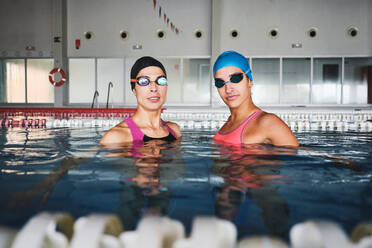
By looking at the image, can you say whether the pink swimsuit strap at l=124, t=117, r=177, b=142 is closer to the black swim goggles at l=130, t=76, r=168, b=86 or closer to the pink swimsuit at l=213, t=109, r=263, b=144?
the black swim goggles at l=130, t=76, r=168, b=86

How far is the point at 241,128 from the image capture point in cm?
287

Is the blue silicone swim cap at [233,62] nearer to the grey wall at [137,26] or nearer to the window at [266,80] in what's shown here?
the grey wall at [137,26]

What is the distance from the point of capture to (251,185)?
181cm

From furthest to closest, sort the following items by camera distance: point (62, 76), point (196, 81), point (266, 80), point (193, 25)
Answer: point (196, 81) → point (266, 80) → point (193, 25) → point (62, 76)

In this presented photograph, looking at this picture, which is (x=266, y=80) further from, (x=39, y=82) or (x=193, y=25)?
(x=39, y=82)

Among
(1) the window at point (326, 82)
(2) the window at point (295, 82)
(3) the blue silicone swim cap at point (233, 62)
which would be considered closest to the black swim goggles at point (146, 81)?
(3) the blue silicone swim cap at point (233, 62)

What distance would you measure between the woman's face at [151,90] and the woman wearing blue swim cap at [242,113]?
19.2 inches

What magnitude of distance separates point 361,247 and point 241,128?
6.75ft

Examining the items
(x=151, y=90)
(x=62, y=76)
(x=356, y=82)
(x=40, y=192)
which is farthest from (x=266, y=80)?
(x=40, y=192)

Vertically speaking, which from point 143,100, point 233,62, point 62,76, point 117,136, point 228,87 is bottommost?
point 117,136

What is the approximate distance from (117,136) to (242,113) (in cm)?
107

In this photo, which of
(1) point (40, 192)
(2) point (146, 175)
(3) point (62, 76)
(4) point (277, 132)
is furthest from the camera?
(3) point (62, 76)

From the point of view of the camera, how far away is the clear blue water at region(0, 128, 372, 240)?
1.40 m

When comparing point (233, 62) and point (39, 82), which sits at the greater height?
point (39, 82)
